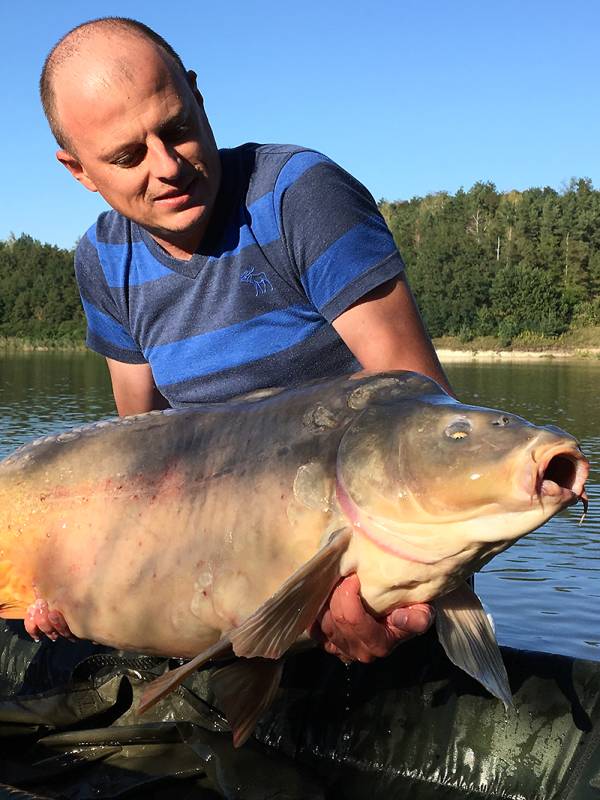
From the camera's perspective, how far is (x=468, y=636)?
197 cm

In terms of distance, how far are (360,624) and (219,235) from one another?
1.05 meters

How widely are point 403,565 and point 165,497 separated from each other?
1.89 ft

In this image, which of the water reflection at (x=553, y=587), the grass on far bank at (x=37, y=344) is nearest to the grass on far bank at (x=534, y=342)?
the grass on far bank at (x=37, y=344)

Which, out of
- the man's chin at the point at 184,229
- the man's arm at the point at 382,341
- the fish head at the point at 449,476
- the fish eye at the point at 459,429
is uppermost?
the man's chin at the point at 184,229

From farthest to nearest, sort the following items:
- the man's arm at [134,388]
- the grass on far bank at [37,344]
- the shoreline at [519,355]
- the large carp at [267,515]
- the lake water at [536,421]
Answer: the grass on far bank at [37,344] → the shoreline at [519,355] → the lake water at [536,421] → the man's arm at [134,388] → the large carp at [267,515]

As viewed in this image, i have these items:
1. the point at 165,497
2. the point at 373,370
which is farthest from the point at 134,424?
the point at 373,370

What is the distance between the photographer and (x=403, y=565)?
175cm

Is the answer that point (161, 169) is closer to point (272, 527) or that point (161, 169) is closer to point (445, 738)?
point (272, 527)

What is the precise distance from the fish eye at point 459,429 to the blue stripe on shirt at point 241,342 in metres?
0.74

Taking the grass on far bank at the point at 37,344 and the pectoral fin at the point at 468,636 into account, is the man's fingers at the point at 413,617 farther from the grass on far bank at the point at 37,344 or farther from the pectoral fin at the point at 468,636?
the grass on far bank at the point at 37,344

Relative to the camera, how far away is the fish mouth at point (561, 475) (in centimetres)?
153

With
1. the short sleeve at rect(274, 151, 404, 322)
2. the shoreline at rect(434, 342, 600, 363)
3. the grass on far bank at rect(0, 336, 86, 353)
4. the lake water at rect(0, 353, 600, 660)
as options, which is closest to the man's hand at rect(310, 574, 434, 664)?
the short sleeve at rect(274, 151, 404, 322)

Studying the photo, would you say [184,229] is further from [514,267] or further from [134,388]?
[514,267]

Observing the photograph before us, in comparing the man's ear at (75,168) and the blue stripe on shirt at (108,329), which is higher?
the man's ear at (75,168)
